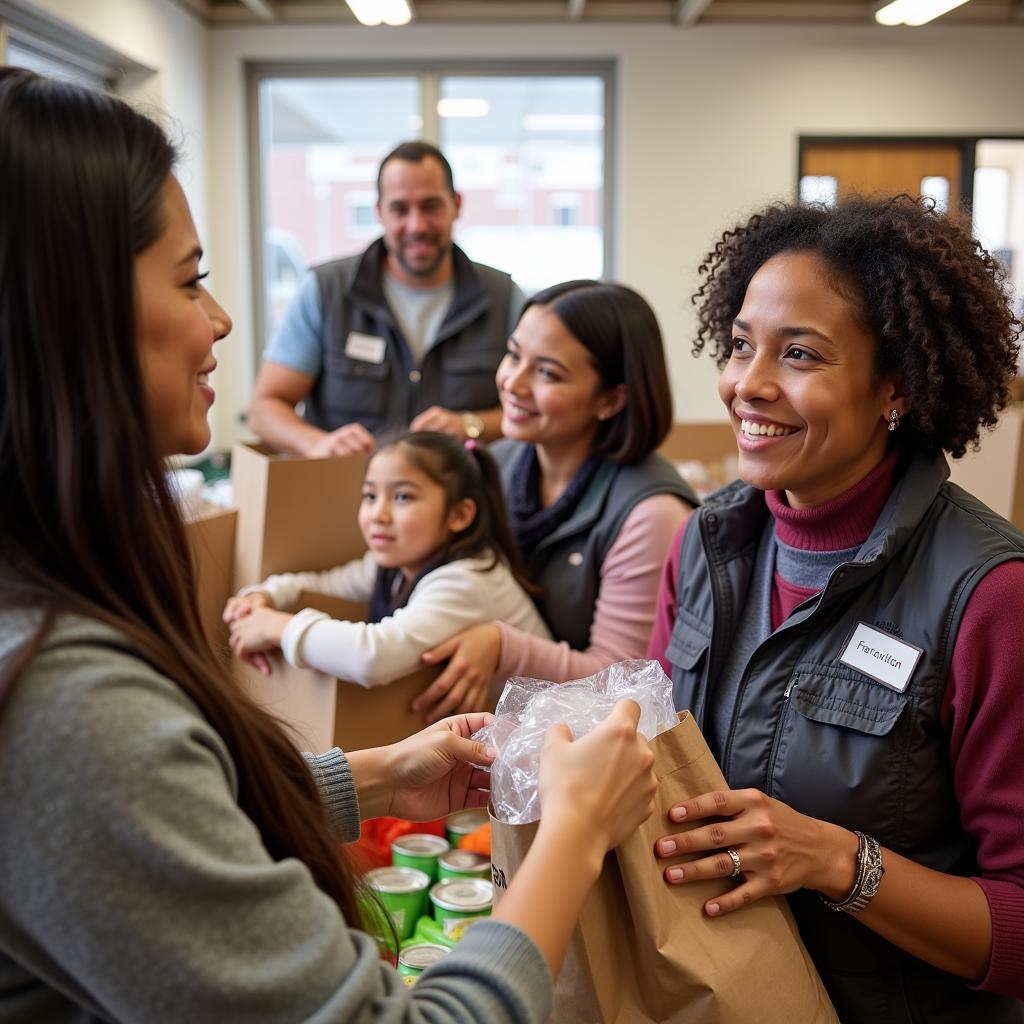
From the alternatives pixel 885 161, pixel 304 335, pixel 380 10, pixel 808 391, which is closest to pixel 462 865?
pixel 808 391

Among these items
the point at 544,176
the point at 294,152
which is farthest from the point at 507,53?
the point at 294,152

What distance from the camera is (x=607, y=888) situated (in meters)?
1.00

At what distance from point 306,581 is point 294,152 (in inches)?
193

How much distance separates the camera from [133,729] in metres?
0.66

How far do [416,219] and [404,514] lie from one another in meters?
1.25

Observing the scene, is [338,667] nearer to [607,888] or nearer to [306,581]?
[306,581]

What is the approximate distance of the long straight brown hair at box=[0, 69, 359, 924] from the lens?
2.33ft

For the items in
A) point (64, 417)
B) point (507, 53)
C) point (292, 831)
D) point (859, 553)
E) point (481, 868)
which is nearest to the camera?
point (64, 417)

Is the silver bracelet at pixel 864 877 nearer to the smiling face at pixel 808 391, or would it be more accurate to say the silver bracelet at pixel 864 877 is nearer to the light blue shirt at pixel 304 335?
the smiling face at pixel 808 391

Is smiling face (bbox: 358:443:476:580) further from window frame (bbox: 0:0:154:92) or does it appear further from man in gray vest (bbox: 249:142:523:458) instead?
window frame (bbox: 0:0:154:92)

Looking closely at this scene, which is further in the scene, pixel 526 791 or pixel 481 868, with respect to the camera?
pixel 481 868

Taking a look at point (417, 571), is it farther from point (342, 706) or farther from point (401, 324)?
point (401, 324)

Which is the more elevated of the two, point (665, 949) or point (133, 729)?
point (133, 729)

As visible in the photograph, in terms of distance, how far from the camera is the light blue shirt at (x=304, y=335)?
302cm
